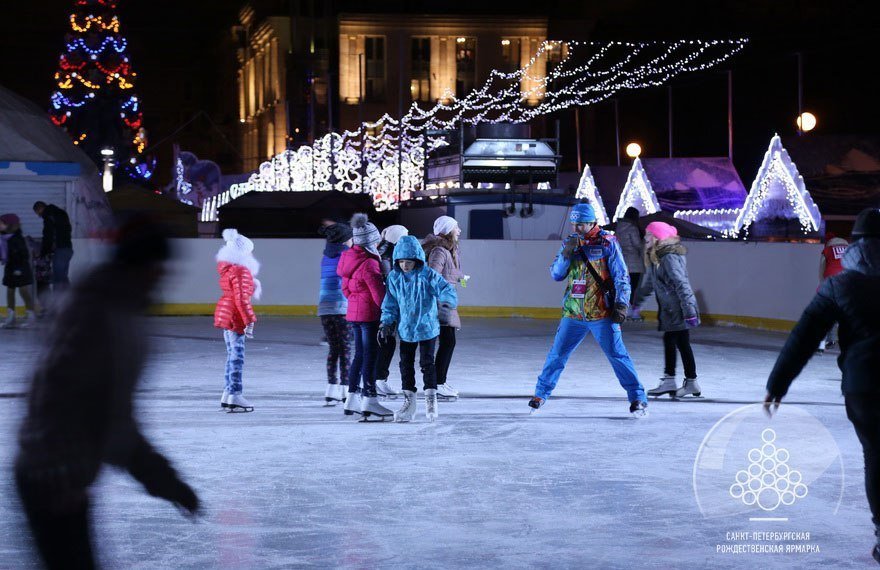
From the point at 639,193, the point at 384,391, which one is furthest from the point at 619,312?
the point at 639,193

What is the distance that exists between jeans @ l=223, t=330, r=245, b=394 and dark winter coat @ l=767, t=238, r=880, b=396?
5219mm

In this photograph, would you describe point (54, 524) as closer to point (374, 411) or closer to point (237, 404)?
point (374, 411)

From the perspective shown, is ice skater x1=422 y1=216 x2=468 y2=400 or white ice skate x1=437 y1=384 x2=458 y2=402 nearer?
ice skater x1=422 y1=216 x2=468 y2=400

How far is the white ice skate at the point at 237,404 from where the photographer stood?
9344 millimetres

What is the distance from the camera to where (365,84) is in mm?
56688

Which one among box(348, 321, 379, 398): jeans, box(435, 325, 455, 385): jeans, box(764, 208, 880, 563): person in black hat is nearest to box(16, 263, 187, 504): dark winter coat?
box(764, 208, 880, 563): person in black hat

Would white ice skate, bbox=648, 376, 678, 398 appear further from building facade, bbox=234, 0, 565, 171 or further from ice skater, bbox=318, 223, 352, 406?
building facade, bbox=234, 0, 565, 171

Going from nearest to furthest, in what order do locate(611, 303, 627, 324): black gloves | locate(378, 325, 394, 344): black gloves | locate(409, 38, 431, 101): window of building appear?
locate(378, 325, 394, 344): black gloves
locate(611, 303, 627, 324): black gloves
locate(409, 38, 431, 101): window of building

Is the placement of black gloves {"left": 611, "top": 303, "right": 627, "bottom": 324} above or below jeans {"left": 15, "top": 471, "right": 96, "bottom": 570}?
above

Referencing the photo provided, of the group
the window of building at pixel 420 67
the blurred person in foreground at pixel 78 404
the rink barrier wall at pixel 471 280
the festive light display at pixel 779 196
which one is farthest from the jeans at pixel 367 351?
the window of building at pixel 420 67

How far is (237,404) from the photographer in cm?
934

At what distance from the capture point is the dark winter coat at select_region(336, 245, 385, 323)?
29.1 feet

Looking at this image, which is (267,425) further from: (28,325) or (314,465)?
(28,325)

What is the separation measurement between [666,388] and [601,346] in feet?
5.15
